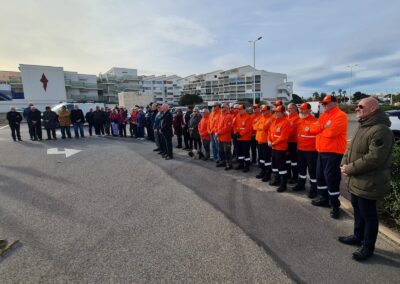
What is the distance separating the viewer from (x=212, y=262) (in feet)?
10.0

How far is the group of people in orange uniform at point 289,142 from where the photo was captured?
164 inches

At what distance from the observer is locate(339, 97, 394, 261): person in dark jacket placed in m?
2.85

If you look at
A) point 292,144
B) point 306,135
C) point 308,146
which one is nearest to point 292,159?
point 292,144

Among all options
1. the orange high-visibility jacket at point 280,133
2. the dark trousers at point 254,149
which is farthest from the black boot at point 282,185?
the dark trousers at point 254,149

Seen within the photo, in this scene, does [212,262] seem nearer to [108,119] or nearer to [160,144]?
[160,144]

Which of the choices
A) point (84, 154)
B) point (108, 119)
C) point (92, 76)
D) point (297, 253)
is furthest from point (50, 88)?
point (297, 253)

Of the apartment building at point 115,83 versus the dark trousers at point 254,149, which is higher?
the apartment building at point 115,83

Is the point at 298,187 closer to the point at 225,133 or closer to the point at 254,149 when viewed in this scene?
the point at 254,149

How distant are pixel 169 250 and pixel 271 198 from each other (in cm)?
269

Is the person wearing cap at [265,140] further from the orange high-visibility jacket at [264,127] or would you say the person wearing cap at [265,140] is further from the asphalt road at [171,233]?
the asphalt road at [171,233]

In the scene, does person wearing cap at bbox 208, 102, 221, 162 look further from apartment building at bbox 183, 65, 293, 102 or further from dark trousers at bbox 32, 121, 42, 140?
apartment building at bbox 183, 65, 293, 102

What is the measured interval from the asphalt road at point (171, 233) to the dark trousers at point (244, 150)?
0.69m

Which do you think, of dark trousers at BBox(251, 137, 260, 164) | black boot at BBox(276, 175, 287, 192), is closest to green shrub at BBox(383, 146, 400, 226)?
black boot at BBox(276, 175, 287, 192)

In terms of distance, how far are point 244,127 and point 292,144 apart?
1570mm
